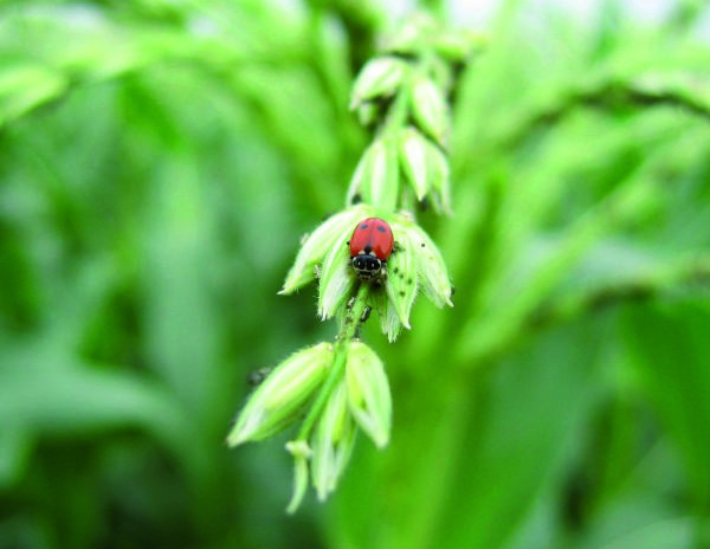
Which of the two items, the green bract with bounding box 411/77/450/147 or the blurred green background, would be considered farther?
the blurred green background

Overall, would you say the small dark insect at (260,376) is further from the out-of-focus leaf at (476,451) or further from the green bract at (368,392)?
the out-of-focus leaf at (476,451)

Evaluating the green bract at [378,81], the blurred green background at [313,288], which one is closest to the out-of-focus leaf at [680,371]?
the blurred green background at [313,288]

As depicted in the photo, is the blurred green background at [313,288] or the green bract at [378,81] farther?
the blurred green background at [313,288]

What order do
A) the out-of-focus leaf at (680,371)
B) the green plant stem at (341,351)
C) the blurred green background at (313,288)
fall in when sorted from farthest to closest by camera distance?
the out-of-focus leaf at (680,371)
the blurred green background at (313,288)
the green plant stem at (341,351)

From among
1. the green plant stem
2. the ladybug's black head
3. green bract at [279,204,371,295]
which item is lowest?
the green plant stem

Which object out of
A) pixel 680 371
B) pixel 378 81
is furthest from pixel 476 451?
pixel 378 81

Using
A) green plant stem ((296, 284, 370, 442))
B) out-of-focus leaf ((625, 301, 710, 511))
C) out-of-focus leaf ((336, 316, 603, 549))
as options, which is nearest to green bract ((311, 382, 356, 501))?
green plant stem ((296, 284, 370, 442))

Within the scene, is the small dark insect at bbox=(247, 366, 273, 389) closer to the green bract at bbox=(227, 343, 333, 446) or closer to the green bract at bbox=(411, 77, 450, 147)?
the green bract at bbox=(227, 343, 333, 446)

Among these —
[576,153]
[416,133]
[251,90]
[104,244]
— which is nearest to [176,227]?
[104,244]
